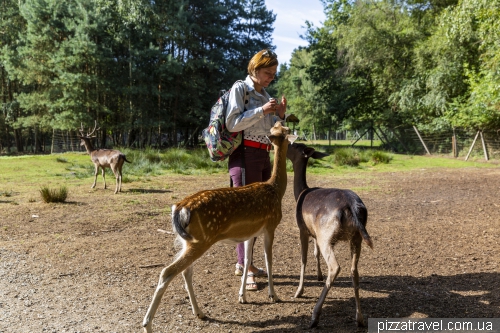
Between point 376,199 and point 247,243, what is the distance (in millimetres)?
6220

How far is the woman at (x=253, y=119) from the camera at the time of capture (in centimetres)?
391

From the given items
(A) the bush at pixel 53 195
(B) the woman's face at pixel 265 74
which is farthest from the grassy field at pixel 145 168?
(B) the woman's face at pixel 265 74

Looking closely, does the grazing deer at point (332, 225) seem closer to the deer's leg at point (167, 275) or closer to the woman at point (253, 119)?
the woman at point (253, 119)

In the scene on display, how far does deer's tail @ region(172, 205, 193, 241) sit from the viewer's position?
3.13m

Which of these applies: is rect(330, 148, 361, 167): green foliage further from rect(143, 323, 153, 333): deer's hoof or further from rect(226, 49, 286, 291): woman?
rect(143, 323, 153, 333): deer's hoof

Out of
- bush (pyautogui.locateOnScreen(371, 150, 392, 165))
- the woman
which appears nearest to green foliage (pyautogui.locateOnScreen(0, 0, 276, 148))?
bush (pyautogui.locateOnScreen(371, 150, 392, 165))

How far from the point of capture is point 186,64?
26031 millimetres

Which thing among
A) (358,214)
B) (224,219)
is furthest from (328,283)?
(224,219)

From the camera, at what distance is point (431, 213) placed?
7750mm

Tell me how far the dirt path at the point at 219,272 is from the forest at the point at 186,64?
15280 mm

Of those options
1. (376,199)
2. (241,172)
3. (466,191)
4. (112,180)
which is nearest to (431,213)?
(376,199)

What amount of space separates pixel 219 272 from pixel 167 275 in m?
1.74

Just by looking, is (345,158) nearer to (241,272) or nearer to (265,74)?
(241,272)

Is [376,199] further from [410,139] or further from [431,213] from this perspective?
[410,139]
